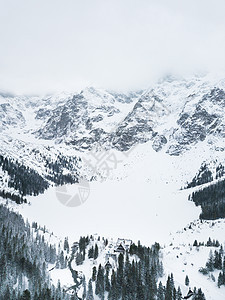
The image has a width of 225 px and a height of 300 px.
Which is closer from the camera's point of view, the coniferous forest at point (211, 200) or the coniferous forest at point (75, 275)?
the coniferous forest at point (75, 275)

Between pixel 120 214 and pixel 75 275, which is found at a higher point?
pixel 120 214

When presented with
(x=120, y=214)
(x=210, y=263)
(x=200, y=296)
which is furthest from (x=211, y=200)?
(x=200, y=296)

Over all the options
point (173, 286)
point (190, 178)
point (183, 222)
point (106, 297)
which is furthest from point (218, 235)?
point (190, 178)

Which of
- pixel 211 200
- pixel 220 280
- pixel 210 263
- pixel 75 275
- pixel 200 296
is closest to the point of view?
pixel 200 296

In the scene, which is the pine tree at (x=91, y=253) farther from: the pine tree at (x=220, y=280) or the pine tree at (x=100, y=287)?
the pine tree at (x=220, y=280)

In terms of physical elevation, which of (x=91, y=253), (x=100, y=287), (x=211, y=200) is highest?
(x=211, y=200)

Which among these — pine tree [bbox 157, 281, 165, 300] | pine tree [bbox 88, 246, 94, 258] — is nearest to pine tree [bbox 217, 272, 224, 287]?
pine tree [bbox 157, 281, 165, 300]

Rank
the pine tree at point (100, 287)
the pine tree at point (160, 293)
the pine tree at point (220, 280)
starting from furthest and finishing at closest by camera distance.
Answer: the pine tree at point (100, 287) < the pine tree at point (220, 280) < the pine tree at point (160, 293)

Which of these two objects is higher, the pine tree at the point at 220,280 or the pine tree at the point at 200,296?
the pine tree at the point at 220,280

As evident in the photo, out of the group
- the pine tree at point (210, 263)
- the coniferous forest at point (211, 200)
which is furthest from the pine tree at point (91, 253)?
the coniferous forest at point (211, 200)

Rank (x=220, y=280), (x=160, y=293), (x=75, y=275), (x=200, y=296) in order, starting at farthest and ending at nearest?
(x=75, y=275) < (x=220, y=280) < (x=160, y=293) < (x=200, y=296)

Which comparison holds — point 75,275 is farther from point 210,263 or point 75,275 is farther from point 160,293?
point 210,263

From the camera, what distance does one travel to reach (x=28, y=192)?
17050 cm

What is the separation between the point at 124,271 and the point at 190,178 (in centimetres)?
14508
